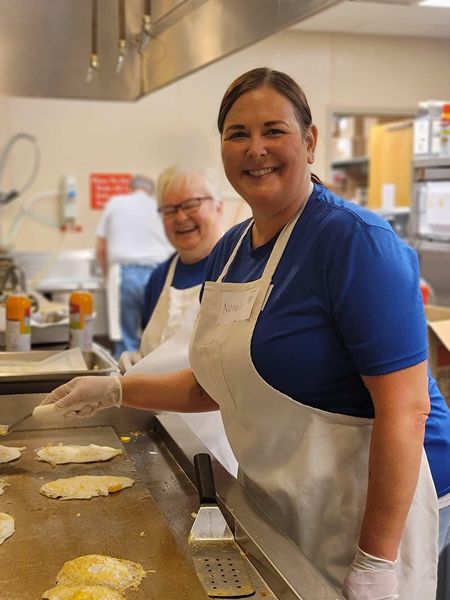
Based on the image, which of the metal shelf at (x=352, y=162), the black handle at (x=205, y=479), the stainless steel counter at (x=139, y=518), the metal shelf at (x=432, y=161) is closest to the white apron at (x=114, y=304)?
the metal shelf at (x=432, y=161)

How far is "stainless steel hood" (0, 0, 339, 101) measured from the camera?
7.29 feet

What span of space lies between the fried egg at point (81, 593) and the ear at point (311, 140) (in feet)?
2.77

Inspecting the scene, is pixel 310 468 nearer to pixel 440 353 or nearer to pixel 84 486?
pixel 84 486

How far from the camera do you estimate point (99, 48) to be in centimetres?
285

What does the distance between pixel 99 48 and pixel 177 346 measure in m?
1.29

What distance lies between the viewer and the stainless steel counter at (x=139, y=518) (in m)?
1.14

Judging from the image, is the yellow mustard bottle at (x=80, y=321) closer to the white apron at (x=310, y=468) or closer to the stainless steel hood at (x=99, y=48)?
the stainless steel hood at (x=99, y=48)

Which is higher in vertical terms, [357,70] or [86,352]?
[357,70]

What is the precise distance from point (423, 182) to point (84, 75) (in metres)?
1.94

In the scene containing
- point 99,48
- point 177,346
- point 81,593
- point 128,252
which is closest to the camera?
point 81,593

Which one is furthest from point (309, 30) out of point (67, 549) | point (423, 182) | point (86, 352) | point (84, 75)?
point (67, 549)

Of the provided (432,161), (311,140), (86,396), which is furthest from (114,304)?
(311,140)

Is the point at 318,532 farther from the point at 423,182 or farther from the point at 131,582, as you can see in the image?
the point at 423,182

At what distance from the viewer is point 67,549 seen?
128 centimetres
